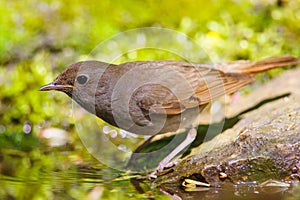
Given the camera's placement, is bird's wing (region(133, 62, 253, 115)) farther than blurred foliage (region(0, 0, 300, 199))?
No

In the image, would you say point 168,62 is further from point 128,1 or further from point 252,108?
point 128,1

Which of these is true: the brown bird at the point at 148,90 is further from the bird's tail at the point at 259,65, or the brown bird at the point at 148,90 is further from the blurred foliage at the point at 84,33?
the blurred foliage at the point at 84,33

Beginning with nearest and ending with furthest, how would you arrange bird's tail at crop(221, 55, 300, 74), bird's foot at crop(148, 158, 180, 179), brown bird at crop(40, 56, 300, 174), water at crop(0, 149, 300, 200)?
water at crop(0, 149, 300, 200) → bird's foot at crop(148, 158, 180, 179) → brown bird at crop(40, 56, 300, 174) → bird's tail at crop(221, 55, 300, 74)

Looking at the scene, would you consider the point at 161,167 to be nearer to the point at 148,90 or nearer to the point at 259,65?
the point at 148,90

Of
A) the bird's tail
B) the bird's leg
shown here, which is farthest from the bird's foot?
the bird's tail

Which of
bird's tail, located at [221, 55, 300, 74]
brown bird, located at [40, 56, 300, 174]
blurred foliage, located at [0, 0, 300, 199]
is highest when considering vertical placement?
blurred foliage, located at [0, 0, 300, 199]

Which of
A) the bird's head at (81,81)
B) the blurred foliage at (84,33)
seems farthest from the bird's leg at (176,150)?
the blurred foliage at (84,33)

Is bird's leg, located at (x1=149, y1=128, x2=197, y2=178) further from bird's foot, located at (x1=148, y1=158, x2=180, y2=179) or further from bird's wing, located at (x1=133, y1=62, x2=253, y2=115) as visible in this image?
bird's wing, located at (x1=133, y1=62, x2=253, y2=115)
